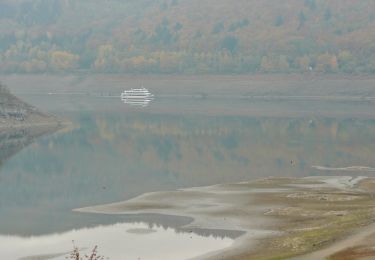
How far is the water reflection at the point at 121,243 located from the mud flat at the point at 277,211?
1.26 metres

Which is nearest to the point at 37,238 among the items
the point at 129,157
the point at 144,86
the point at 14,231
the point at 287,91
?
the point at 14,231

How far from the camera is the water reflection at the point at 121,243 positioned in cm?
3419

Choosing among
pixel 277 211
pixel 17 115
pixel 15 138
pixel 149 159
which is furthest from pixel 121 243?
pixel 17 115

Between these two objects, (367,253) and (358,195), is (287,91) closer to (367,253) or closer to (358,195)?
(358,195)

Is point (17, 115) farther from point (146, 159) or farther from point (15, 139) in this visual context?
point (146, 159)

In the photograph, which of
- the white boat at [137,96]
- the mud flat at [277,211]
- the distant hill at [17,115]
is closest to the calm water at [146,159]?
the mud flat at [277,211]

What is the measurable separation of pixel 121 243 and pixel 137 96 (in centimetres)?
13817

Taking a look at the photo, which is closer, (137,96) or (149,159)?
(149,159)

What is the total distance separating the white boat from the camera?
6604 inches

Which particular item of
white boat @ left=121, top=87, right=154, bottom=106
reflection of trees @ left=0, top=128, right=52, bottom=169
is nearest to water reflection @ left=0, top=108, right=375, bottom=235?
reflection of trees @ left=0, top=128, right=52, bottom=169

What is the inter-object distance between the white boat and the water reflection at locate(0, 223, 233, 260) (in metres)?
125

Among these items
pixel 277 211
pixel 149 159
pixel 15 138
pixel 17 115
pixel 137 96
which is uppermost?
pixel 17 115

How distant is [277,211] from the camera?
42.2 m

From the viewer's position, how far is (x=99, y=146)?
78000 millimetres
